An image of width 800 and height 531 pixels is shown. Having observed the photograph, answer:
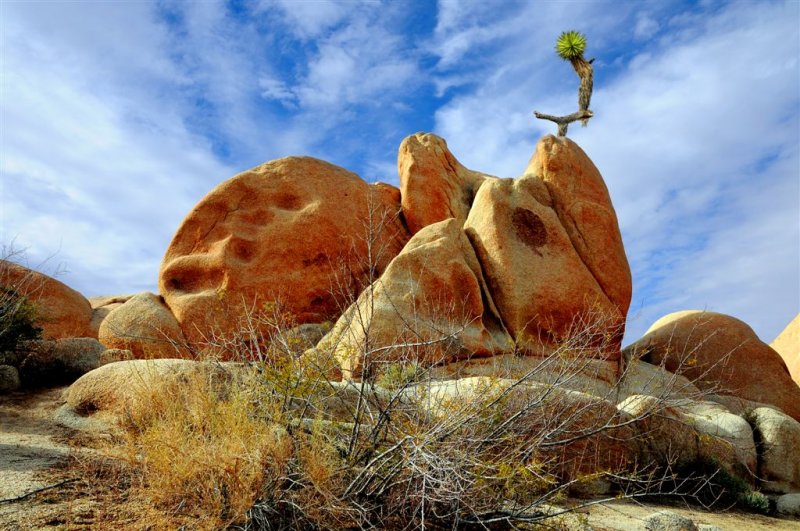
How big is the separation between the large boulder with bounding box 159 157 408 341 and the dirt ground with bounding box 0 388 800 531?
5.69 metres

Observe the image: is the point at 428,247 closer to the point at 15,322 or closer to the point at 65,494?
the point at 15,322

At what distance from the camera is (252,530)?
496 cm

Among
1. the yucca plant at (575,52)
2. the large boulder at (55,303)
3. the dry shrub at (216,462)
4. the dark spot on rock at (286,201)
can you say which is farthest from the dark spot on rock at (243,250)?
the yucca plant at (575,52)

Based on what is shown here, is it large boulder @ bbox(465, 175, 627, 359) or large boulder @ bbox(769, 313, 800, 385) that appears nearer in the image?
large boulder @ bbox(465, 175, 627, 359)

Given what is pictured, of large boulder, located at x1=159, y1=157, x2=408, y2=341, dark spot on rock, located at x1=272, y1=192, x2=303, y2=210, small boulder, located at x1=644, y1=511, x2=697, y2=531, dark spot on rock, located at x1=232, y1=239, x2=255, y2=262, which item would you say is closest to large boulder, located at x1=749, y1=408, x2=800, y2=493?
small boulder, located at x1=644, y1=511, x2=697, y2=531

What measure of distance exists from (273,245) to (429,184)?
4.26 metres

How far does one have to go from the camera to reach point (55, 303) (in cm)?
1786

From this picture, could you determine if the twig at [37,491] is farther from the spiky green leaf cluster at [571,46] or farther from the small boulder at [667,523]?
the spiky green leaf cluster at [571,46]

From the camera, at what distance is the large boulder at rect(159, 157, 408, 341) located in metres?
16.0

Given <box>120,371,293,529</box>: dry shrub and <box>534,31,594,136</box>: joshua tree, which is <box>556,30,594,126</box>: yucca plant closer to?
<box>534,31,594,136</box>: joshua tree

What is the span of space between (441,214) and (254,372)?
1188 cm

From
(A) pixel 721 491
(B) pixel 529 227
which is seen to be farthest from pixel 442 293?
(A) pixel 721 491

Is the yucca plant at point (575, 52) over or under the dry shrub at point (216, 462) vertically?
over

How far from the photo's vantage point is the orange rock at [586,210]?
15875 mm
